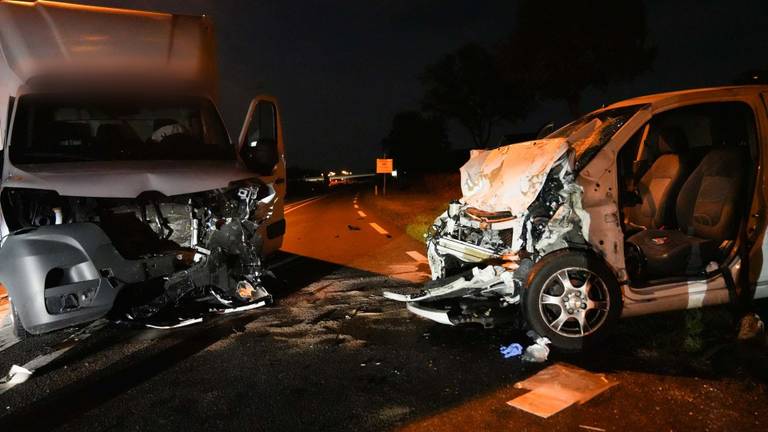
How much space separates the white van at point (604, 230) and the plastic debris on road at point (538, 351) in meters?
0.10

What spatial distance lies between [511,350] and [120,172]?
3.63m

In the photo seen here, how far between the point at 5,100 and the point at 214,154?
2.00 metres

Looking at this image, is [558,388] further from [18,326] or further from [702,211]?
[18,326]

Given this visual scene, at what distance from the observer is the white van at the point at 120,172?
13.9ft

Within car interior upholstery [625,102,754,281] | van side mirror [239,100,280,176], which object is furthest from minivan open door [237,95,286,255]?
car interior upholstery [625,102,754,281]

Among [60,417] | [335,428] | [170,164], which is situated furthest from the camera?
[170,164]

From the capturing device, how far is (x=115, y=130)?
5.79 meters

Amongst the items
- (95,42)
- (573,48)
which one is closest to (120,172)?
(95,42)

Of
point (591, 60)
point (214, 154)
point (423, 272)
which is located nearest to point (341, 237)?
point (423, 272)

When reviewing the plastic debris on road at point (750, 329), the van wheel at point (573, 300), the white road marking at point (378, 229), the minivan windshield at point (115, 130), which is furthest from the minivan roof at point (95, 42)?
the white road marking at point (378, 229)

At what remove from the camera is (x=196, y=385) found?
3762 millimetres

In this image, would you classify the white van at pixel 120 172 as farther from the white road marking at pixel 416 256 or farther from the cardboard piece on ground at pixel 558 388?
the cardboard piece on ground at pixel 558 388

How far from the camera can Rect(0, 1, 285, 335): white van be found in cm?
424

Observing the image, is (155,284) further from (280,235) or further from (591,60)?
(591,60)
